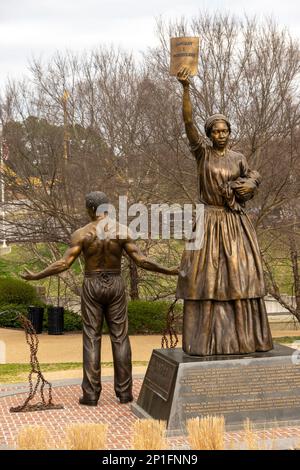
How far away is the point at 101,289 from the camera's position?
29.3ft

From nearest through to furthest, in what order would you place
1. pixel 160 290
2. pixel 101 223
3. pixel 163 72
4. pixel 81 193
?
1. pixel 101 223
2. pixel 163 72
3. pixel 81 193
4. pixel 160 290

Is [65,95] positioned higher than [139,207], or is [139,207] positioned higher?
[65,95]

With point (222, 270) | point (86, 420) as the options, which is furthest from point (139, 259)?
point (86, 420)

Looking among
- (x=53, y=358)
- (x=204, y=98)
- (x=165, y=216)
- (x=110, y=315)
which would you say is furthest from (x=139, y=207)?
(x=110, y=315)

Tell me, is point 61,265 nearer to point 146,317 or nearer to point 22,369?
point 22,369

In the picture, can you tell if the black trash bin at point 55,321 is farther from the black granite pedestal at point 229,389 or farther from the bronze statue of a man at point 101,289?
the black granite pedestal at point 229,389

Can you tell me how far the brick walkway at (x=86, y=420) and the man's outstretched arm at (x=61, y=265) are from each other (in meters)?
1.69

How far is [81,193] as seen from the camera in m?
19.6

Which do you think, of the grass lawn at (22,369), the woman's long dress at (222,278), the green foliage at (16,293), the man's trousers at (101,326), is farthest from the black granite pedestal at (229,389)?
the green foliage at (16,293)

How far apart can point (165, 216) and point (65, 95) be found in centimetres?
471

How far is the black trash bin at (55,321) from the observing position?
2022cm

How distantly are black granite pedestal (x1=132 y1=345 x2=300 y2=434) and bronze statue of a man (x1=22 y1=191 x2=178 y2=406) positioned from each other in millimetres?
1071

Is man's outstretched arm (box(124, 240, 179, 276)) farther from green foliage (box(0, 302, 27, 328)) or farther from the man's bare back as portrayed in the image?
green foliage (box(0, 302, 27, 328))

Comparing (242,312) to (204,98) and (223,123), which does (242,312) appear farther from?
(204,98)
